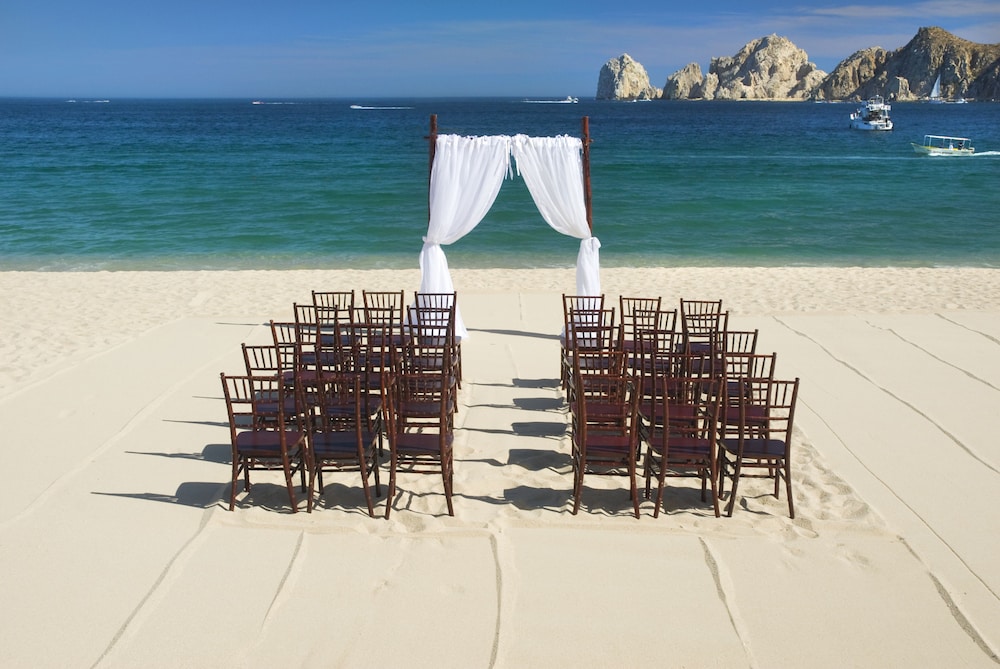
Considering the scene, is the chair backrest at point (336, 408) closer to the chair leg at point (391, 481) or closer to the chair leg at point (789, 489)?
the chair leg at point (391, 481)

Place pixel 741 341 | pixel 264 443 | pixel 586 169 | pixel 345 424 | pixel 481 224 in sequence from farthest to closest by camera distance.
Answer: pixel 481 224, pixel 741 341, pixel 586 169, pixel 345 424, pixel 264 443

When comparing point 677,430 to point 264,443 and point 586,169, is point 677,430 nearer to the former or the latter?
point 264,443

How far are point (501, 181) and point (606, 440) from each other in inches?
173

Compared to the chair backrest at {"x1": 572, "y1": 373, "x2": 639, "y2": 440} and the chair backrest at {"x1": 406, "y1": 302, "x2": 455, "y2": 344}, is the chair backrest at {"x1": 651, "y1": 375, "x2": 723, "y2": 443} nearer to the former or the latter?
the chair backrest at {"x1": 572, "y1": 373, "x2": 639, "y2": 440}

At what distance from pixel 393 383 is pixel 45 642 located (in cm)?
291

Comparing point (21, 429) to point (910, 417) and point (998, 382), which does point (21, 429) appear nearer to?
point (910, 417)

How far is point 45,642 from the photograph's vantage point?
13.8 ft

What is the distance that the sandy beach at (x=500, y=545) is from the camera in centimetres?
418

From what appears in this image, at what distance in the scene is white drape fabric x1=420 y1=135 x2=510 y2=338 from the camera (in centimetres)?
905

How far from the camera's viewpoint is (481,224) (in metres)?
22.9

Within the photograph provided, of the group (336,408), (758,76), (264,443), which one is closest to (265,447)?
(264,443)

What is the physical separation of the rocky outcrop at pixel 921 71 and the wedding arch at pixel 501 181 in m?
148

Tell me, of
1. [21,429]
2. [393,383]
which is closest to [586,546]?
[393,383]

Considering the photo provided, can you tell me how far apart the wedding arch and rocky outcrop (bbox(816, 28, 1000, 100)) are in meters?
148
